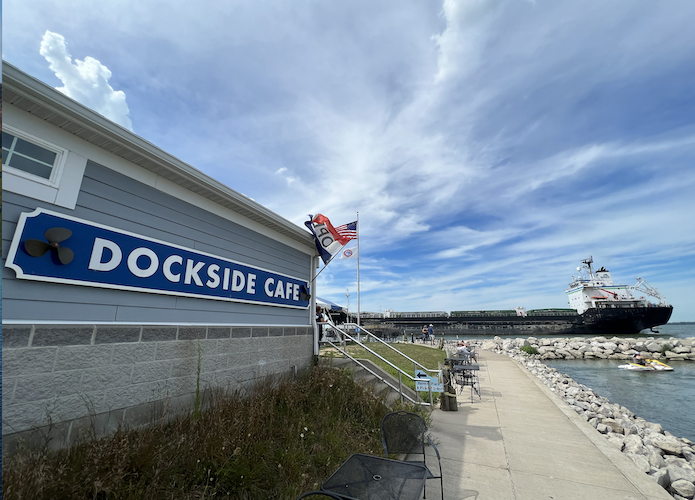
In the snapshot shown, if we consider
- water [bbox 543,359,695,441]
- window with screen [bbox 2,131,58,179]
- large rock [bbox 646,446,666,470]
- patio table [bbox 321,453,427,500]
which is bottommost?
water [bbox 543,359,695,441]

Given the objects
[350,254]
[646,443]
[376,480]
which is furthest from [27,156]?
[646,443]

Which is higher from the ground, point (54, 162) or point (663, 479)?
point (54, 162)

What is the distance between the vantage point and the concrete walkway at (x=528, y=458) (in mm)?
3953

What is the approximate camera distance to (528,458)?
493 centimetres

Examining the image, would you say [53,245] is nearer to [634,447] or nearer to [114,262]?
[114,262]

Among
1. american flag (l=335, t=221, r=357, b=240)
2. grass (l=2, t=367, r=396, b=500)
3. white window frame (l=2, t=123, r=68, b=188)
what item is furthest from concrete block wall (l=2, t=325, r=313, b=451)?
american flag (l=335, t=221, r=357, b=240)

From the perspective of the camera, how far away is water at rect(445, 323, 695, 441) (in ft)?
32.3

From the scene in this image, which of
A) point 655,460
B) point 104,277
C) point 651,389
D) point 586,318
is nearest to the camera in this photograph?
point 104,277

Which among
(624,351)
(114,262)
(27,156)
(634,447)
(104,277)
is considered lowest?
(634,447)

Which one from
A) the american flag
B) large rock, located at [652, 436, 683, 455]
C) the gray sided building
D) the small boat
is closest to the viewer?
the gray sided building

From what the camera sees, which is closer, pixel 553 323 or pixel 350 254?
pixel 350 254

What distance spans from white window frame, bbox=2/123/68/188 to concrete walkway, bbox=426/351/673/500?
5.66m

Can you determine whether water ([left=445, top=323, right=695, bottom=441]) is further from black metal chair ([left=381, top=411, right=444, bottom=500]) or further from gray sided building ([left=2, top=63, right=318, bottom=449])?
gray sided building ([left=2, top=63, right=318, bottom=449])

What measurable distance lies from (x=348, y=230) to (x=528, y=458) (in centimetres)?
574
